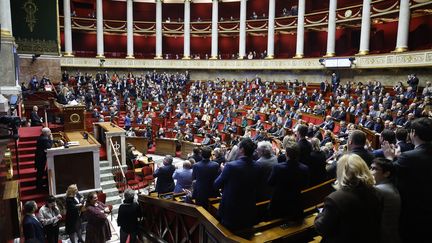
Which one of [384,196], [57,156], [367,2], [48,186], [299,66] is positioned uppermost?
[367,2]

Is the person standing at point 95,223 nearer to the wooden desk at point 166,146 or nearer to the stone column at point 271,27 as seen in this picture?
the wooden desk at point 166,146

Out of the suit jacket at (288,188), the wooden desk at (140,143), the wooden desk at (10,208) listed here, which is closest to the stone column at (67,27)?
the wooden desk at (140,143)

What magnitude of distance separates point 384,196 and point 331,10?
21409 millimetres

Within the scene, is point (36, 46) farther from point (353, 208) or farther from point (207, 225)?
point (353, 208)

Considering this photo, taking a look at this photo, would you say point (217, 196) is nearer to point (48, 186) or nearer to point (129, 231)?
point (129, 231)

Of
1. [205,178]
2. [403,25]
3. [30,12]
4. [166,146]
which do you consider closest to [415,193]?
[205,178]

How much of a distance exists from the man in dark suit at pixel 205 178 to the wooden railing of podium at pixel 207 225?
164 millimetres

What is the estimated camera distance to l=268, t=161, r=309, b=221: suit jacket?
3223 millimetres

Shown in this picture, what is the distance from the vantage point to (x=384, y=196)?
2.42 m

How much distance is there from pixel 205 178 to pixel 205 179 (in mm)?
14

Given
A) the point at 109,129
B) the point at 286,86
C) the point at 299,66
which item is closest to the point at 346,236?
the point at 109,129

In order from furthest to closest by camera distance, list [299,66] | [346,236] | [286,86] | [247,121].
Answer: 1. [299,66]
2. [286,86]
3. [247,121]
4. [346,236]

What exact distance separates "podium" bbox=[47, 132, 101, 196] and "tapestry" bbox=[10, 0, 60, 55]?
10.4 meters

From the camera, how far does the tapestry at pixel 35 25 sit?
15.6 metres
